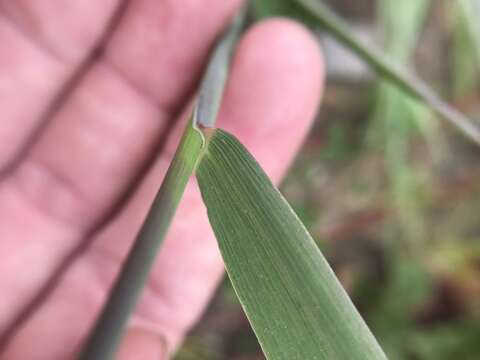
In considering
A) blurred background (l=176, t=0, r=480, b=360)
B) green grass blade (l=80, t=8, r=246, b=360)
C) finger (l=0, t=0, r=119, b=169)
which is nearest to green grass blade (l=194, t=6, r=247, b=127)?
green grass blade (l=80, t=8, r=246, b=360)

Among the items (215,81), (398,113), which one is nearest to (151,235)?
(215,81)

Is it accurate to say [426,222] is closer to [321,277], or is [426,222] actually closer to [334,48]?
[334,48]

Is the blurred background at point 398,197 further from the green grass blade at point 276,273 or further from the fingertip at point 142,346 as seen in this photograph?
the green grass blade at point 276,273

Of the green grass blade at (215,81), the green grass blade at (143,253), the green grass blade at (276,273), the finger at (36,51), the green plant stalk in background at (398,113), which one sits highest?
the green plant stalk in background at (398,113)

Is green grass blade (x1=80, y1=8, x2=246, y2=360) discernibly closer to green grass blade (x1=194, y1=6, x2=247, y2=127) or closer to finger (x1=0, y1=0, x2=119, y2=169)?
green grass blade (x1=194, y1=6, x2=247, y2=127)

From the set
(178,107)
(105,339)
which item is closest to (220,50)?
(178,107)

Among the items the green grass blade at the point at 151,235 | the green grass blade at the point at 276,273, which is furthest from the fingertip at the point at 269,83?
the green grass blade at the point at 276,273
